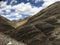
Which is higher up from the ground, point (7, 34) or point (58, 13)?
point (58, 13)

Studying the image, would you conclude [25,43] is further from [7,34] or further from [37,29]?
[7,34]

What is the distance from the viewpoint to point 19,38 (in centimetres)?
5134

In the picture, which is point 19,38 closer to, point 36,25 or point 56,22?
point 36,25

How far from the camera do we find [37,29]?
51.0m

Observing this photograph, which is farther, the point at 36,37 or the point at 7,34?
the point at 7,34

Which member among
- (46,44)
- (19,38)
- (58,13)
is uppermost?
(58,13)

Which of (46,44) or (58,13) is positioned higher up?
(58,13)

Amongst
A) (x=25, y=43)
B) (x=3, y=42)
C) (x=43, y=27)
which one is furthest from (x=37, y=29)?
(x=3, y=42)

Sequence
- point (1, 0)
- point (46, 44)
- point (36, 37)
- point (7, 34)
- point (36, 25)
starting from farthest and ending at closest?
point (7, 34) < point (36, 25) < point (36, 37) < point (46, 44) < point (1, 0)

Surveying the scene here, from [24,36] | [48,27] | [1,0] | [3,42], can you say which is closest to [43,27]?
[48,27]

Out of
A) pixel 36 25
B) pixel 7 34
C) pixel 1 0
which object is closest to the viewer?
pixel 1 0

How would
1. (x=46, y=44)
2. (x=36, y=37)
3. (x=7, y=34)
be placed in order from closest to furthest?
(x=46, y=44) < (x=36, y=37) < (x=7, y=34)

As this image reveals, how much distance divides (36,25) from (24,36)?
155 inches

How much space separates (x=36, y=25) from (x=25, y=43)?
5979mm
